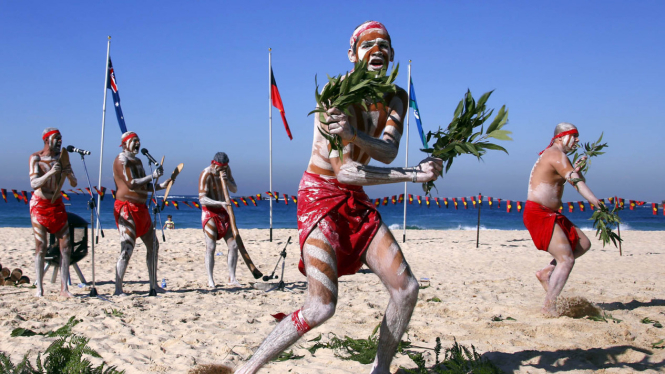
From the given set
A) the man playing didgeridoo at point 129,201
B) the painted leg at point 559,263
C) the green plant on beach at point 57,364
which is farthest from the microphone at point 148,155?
the painted leg at point 559,263

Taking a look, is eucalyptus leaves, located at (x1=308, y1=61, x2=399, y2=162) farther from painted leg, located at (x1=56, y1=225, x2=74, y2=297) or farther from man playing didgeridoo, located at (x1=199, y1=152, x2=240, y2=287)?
painted leg, located at (x1=56, y1=225, x2=74, y2=297)

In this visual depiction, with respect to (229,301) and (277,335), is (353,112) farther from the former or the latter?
(229,301)

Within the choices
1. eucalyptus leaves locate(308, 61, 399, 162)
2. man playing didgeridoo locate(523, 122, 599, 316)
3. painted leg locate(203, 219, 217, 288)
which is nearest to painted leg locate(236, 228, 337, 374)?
eucalyptus leaves locate(308, 61, 399, 162)

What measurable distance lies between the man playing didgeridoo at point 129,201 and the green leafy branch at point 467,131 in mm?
4921

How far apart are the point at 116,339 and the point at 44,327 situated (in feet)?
2.98

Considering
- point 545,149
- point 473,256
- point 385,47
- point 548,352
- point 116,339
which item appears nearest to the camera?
point 385,47

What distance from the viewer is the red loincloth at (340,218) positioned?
2.75 metres

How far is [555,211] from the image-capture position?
5004 millimetres

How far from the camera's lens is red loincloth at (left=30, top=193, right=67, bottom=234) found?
6.17m

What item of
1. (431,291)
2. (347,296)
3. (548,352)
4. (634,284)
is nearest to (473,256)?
(634,284)

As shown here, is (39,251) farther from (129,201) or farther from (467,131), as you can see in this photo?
(467,131)

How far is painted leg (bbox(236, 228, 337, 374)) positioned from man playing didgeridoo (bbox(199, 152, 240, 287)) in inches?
190

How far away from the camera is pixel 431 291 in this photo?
6781mm

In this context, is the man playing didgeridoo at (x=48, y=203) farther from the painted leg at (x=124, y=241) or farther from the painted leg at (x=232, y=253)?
the painted leg at (x=232, y=253)
